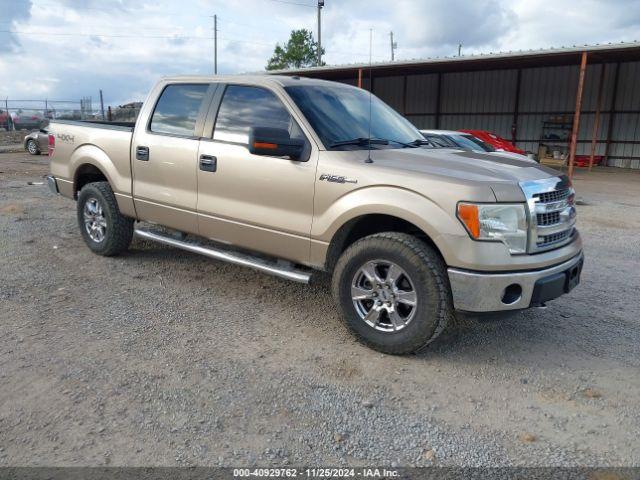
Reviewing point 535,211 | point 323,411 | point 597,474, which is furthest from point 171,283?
point 597,474

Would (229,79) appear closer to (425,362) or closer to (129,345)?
(129,345)

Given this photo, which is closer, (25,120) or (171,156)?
(171,156)

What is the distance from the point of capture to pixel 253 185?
4.40 metres

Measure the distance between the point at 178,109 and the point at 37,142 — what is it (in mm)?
18189

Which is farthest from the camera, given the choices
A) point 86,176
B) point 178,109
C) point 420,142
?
point 86,176

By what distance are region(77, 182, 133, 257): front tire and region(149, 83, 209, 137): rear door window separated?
3.39ft

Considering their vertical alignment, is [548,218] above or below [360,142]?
below

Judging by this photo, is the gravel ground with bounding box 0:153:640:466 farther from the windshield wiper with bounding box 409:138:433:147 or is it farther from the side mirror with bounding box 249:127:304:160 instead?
the windshield wiper with bounding box 409:138:433:147

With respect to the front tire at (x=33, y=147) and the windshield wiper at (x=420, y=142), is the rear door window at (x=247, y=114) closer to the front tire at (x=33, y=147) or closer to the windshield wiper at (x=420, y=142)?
the windshield wiper at (x=420, y=142)

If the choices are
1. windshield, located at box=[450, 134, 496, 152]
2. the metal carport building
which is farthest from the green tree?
windshield, located at box=[450, 134, 496, 152]

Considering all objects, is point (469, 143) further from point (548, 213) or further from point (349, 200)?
point (349, 200)

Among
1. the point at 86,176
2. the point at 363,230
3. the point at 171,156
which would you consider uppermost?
the point at 171,156

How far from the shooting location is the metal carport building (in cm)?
2225

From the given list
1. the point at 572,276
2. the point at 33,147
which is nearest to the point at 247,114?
the point at 572,276
